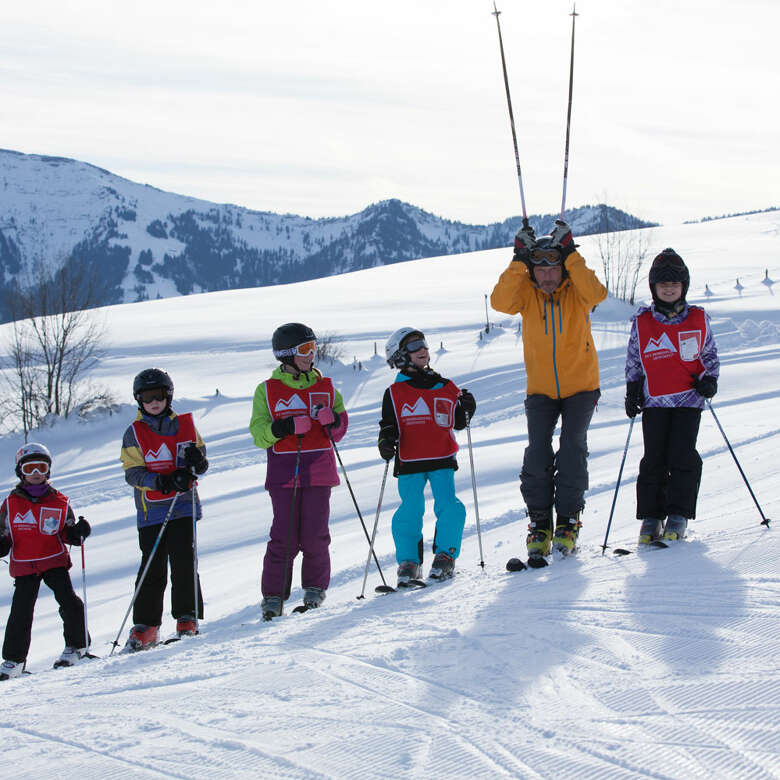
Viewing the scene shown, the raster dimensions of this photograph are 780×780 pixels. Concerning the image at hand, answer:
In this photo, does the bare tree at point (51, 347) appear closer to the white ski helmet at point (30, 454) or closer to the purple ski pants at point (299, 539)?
the white ski helmet at point (30, 454)

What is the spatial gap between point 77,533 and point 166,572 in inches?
28.1

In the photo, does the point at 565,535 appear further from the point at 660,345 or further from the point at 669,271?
the point at 669,271

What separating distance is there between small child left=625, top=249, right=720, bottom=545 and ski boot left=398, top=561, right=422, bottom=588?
1.37 m

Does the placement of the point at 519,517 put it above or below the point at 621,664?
below

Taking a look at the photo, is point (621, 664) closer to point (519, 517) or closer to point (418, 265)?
point (519, 517)

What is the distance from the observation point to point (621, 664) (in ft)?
9.45

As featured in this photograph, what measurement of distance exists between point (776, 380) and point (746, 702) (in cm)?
1398

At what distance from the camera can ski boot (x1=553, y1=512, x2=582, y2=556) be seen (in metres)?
4.88

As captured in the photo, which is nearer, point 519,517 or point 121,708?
point 121,708

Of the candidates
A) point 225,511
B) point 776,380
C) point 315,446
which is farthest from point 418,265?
point 315,446

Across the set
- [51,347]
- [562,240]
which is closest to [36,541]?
[562,240]

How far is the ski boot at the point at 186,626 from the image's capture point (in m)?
5.07

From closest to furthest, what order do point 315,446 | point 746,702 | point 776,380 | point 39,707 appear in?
point 746,702 < point 39,707 < point 315,446 < point 776,380

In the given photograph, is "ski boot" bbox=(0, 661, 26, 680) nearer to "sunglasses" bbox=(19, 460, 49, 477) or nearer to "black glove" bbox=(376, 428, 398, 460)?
"sunglasses" bbox=(19, 460, 49, 477)
